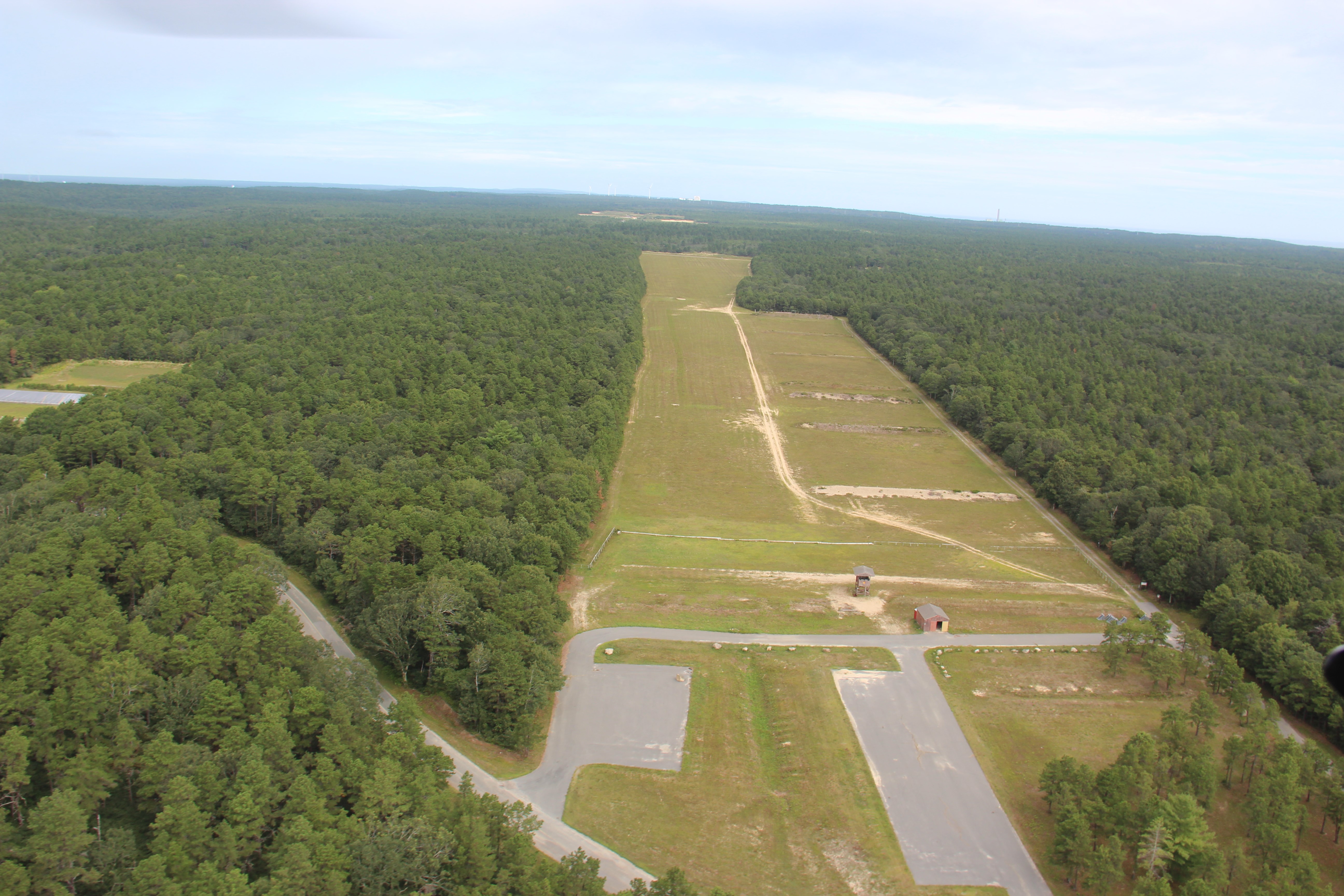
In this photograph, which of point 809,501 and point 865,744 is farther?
point 809,501

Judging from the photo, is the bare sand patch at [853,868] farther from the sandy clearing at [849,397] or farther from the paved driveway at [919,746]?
the sandy clearing at [849,397]

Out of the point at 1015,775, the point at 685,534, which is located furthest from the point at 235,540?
the point at 1015,775

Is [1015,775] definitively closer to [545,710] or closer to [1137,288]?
[545,710]

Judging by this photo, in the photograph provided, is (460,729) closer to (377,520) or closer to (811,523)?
(377,520)

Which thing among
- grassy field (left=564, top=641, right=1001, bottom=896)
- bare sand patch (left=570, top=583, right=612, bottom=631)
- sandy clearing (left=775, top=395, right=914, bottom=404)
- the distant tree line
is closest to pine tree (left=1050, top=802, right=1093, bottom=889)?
grassy field (left=564, top=641, right=1001, bottom=896)

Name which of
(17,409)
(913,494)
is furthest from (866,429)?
(17,409)

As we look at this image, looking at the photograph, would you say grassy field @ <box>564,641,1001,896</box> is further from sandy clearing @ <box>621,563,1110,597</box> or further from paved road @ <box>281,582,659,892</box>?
sandy clearing @ <box>621,563,1110,597</box>

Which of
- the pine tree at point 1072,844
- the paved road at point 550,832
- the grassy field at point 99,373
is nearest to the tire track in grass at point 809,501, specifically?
the pine tree at point 1072,844
